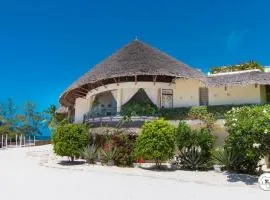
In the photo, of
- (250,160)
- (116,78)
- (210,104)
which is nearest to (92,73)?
(116,78)

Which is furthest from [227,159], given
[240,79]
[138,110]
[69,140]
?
[69,140]

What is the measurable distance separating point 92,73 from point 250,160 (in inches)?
504

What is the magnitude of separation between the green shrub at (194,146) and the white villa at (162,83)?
5.76m

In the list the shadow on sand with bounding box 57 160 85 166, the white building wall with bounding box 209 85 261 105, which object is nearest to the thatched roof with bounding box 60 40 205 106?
the white building wall with bounding box 209 85 261 105

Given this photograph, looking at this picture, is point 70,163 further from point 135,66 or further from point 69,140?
point 135,66

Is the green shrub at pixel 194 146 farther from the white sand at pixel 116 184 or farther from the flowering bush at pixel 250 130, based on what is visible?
the flowering bush at pixel 250 130

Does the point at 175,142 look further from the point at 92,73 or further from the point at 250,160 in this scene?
the point at 92,73

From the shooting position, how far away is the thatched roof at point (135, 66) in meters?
23.5

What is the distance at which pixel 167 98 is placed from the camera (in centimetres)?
2636

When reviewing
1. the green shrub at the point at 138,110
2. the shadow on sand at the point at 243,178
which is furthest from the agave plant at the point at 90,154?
the shadow on sand at the point at 243,178

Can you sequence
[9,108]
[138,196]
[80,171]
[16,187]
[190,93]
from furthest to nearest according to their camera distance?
1. [9,108]
2. [190,93]
3. [80,171]
4. [16,187]
5. [138,196]

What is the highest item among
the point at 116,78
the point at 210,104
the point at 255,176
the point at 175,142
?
the point at 116,78

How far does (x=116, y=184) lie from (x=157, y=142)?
4.39 metres

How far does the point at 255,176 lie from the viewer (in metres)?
16.5
